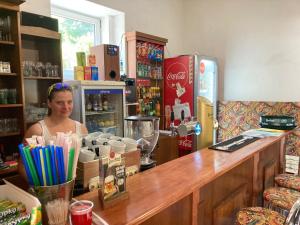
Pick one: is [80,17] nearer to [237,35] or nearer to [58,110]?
[58,110]

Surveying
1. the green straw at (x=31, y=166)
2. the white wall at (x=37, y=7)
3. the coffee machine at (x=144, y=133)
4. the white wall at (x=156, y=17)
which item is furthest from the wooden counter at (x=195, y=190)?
the white wall at (x=156, y=17)

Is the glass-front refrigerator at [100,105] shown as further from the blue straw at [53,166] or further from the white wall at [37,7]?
the blue straw at [53,166]

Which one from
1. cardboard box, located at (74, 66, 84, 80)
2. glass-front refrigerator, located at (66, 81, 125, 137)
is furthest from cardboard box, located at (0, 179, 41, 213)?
cardboard box, located at (74, 66, 84, 80)

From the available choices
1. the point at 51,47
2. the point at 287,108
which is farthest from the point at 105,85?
the point at 287,108

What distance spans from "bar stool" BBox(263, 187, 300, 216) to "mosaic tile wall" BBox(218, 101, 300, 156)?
2053mm

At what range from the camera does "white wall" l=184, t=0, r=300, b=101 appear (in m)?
3.93

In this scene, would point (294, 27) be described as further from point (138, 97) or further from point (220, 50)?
point (138, 97)

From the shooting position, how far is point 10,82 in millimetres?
2512

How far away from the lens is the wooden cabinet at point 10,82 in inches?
91.7

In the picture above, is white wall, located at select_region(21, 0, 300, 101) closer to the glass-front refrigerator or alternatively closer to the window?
the window

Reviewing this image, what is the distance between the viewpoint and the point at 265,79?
13.8 ft

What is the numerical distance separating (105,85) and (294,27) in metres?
3.06

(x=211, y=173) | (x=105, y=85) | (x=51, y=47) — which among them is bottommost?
(x=211, y=173)

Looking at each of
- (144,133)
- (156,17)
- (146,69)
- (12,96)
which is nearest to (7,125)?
(12,96)
